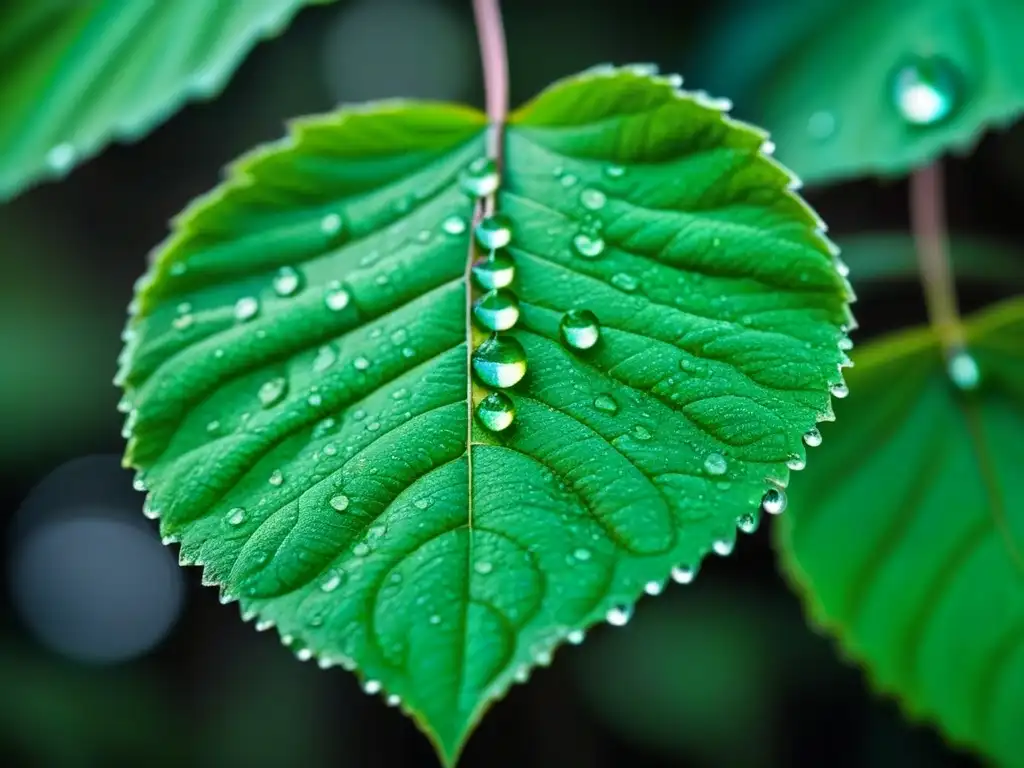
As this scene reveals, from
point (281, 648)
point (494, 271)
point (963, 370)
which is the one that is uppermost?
point (963, 370)

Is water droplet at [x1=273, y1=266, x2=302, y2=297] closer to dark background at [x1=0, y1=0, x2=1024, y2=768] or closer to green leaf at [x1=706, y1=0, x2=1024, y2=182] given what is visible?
green leaf at [x1=706, y1=0, x2=1024, y2=182]

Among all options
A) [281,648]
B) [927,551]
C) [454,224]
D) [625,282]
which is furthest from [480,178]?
[281,648]

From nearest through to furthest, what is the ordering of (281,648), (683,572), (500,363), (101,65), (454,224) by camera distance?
(683,572) → (500,363) → (454,224) → (101,65) → (281,648)

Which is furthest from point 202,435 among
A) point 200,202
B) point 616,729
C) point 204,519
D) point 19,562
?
point 19,562

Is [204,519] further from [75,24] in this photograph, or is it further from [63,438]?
[63,438]

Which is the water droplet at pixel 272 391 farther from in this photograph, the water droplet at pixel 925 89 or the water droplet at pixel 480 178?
the water droplet at pixel 925 89

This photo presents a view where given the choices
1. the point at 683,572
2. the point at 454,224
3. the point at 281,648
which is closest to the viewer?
the point at 683,572

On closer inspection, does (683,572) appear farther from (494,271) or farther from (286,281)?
(286,281)

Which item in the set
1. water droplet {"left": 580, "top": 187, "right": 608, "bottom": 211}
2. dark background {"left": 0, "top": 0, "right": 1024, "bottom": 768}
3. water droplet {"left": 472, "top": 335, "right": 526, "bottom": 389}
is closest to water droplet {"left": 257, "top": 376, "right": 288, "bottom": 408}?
water droplet {"left": 472, "top": 335, "right": 526, "bottom": 389}
